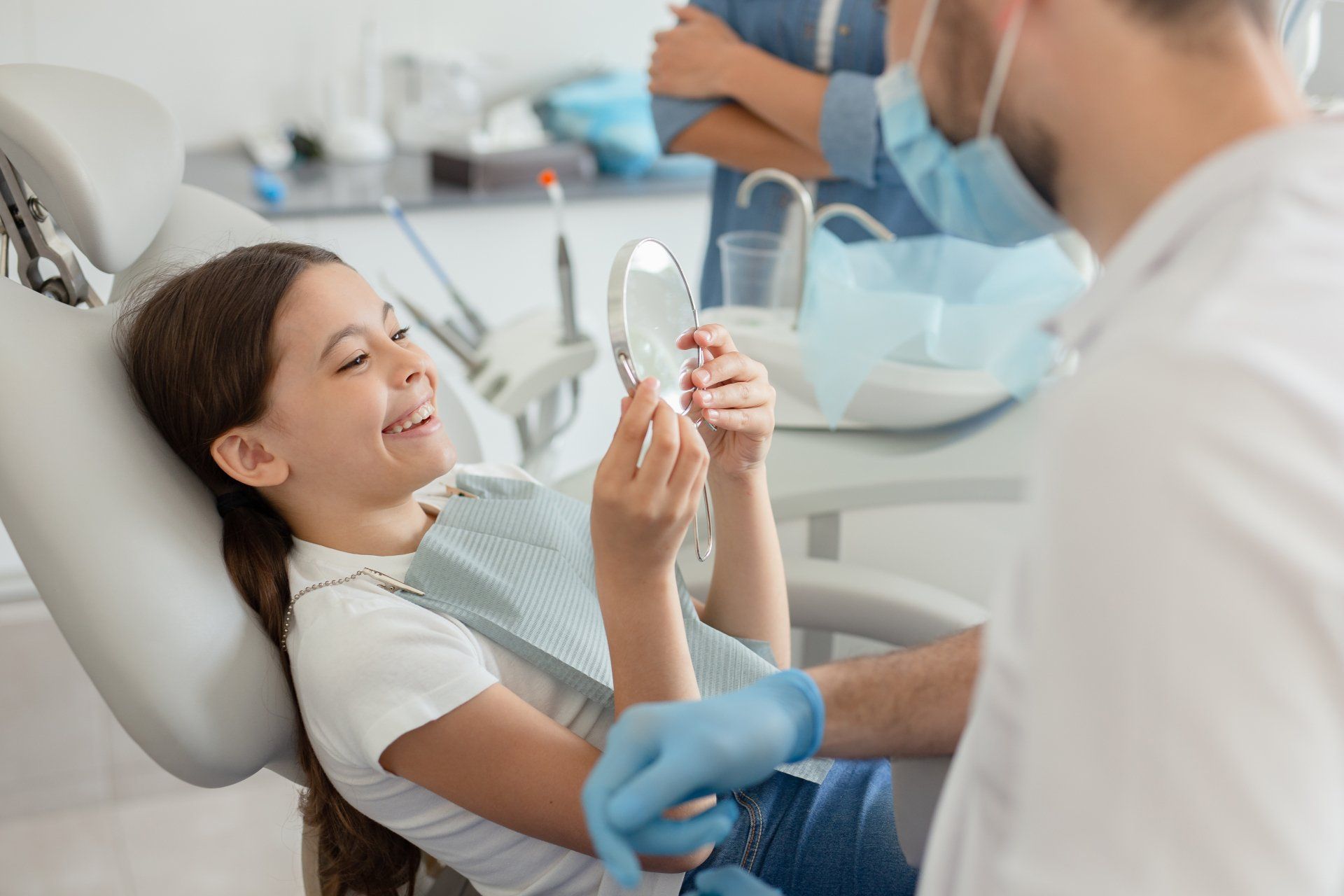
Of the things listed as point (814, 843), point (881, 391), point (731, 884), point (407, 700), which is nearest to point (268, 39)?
point (881, 391)

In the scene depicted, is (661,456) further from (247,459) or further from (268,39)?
(268,39)

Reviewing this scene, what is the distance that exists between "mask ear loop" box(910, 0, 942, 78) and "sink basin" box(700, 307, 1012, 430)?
0.74 m

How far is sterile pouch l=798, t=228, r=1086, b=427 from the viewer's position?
1443 millimetres

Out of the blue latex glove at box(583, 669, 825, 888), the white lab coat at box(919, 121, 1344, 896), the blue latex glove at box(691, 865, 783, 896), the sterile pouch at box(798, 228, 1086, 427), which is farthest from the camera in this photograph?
the sterile pouch at box(798, 228, 1086, 427)

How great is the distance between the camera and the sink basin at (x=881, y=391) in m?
1.50

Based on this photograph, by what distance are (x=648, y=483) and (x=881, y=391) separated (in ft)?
2.50

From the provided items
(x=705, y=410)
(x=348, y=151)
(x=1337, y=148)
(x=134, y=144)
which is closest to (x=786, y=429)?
(x=705, y=410)

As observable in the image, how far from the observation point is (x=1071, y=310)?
26.9 inches

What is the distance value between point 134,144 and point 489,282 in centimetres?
159

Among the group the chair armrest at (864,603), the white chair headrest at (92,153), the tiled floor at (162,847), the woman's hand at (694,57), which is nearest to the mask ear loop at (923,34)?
the chair armrest at (864,603)

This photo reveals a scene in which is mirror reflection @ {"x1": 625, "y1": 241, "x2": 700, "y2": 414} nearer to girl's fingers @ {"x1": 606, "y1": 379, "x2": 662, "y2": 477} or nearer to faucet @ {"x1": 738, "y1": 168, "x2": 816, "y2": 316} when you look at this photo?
girl's fingers @ {"x1": 606, "y1": 379, "x2": 662, "y2": 477}

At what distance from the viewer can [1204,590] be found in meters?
0.50

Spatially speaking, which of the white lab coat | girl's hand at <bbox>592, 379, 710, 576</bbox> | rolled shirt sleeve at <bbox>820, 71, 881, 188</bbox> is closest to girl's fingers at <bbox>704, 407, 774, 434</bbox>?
girl's hand at <bbox>592, 379, 710, 576</bbox>

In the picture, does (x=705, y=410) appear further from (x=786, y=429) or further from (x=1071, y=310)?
(x=786, y=429)
